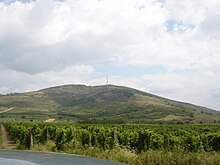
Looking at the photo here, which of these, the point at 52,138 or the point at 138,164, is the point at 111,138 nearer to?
the point at 52,138

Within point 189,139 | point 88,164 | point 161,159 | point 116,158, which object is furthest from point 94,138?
point 88,164

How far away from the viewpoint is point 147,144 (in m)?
29.4

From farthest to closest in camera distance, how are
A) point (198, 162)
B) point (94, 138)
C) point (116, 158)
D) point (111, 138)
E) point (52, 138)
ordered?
point (52, 138) < point (94, 138) < point (111, 138) < point (116, 158) < point (198, 162)

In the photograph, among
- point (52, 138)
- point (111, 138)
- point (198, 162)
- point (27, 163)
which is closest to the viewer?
point (27, 163)

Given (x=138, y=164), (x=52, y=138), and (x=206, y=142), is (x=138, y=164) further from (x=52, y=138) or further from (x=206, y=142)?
(x=52, y=138)

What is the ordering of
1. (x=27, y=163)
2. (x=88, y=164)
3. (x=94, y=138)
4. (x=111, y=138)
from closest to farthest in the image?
(x=27, y=163) → (x=88, y=164) → (x=111, y=138) → (x=94, y=138)

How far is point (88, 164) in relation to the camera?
3920 mm

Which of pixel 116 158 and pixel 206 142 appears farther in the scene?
pixel 206 142

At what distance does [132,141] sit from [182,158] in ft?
59.0

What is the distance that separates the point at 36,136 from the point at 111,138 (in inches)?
504

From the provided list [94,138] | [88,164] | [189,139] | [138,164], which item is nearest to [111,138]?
[94,138]

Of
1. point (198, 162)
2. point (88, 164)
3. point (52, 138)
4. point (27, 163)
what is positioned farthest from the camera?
point (52, 138)

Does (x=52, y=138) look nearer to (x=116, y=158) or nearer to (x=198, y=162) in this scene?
(x=116, y=158)

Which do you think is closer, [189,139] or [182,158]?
[182,158]
